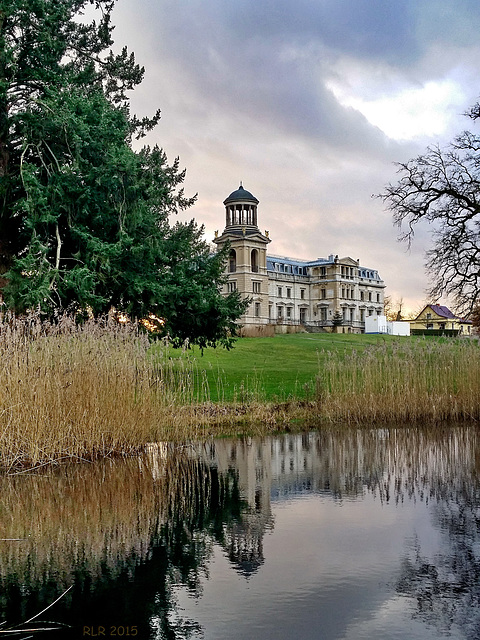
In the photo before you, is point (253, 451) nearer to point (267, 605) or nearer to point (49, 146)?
point (267, 605)

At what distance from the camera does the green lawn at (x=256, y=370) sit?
1662 centimetres

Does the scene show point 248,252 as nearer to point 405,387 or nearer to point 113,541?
point 405,387

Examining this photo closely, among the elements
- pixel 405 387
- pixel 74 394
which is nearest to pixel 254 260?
pixel 405 387

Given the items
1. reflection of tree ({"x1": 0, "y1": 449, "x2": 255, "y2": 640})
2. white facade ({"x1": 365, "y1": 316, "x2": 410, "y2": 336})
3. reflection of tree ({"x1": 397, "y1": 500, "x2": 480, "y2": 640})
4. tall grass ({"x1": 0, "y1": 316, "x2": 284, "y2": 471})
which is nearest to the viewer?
reflection of tree ({"x1": 397, "y1": 500, "x2": 480, "y2": 640})

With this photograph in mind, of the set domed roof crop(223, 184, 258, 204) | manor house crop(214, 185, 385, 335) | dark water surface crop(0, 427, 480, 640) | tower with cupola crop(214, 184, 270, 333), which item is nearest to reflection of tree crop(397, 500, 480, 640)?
dark water surface crop(0, 427, 480, 640)

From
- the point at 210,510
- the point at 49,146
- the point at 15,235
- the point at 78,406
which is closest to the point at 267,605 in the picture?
the point at 210,510

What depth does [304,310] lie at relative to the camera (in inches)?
3366

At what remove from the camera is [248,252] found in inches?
2923

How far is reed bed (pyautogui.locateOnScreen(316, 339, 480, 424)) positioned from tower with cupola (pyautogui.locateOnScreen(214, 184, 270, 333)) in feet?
190

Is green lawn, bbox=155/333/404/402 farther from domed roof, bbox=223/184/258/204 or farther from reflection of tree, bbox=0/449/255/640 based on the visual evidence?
domed roof, bbox=223/184/258/204

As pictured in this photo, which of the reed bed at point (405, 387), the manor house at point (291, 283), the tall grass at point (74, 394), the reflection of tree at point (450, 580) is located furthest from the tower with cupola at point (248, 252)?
the reflection of tree at point (450, 580)

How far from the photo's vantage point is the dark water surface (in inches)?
174

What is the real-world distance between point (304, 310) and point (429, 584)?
265 feet

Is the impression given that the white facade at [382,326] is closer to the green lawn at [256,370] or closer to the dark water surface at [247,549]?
the green lawn at [256,370]
